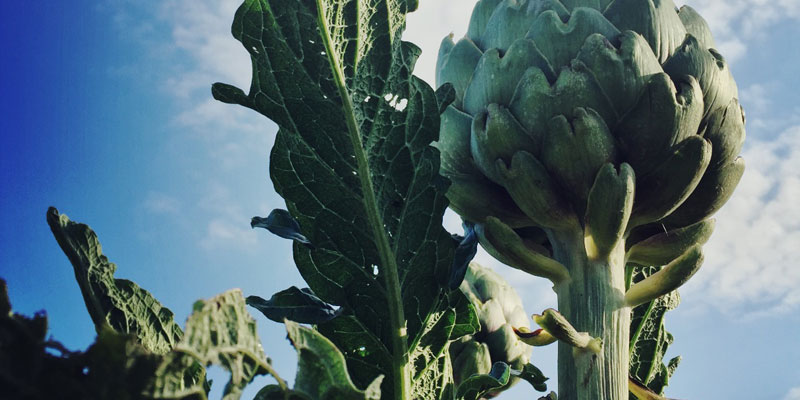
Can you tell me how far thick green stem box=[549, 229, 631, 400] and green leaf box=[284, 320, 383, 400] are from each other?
1.55 ft

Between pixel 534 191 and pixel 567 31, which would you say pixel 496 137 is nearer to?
pixel 534 191

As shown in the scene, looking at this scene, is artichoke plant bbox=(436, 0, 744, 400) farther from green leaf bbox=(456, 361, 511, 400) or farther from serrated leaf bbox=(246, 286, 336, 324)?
serrated leaf bbox=(246, 286, 336, 324)

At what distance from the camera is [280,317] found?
43.5 inches

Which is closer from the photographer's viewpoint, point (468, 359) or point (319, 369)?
point (319, 369)

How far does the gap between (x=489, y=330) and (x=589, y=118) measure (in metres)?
1.19

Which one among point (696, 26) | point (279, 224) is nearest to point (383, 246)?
point (279, 224)

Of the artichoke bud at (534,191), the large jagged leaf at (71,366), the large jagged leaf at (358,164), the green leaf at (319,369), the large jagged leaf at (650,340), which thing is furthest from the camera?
the large jagged leaf at (650,340)

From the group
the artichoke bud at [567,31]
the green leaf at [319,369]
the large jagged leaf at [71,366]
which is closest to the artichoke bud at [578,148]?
the artichoke bud at [567,31]

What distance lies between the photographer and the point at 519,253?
1163mm

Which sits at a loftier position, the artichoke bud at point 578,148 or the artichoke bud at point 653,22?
the artichoke bud at point 653,22

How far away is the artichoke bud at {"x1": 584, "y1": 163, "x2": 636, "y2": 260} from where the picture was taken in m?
1.06

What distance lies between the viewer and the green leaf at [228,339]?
0.64m

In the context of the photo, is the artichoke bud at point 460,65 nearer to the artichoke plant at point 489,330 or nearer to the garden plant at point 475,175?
the garden plant at point 475,175

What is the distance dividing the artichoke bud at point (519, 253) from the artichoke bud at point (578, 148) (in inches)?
4.8
